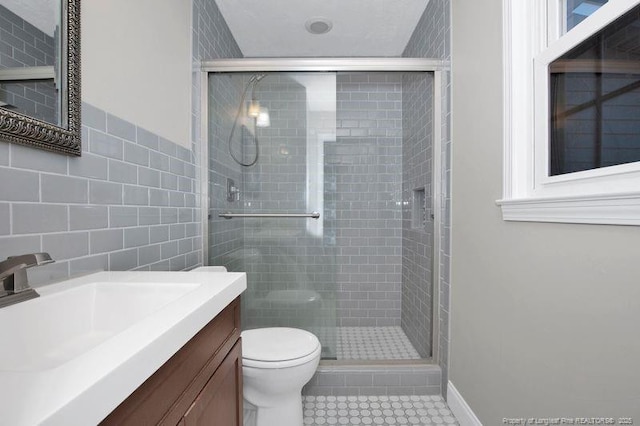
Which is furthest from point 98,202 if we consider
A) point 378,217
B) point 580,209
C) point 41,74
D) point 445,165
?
point 378,217

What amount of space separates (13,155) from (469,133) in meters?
1.70

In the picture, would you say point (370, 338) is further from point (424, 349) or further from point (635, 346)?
point (635, 346)

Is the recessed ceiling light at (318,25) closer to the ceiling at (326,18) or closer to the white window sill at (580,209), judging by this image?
the ceiling at (326,18)

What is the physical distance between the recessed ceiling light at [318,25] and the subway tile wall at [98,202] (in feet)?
4.49

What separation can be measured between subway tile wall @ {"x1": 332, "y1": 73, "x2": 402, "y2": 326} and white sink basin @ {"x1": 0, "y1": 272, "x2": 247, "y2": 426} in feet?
5.96

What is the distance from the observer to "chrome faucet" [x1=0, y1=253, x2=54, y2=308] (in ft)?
2.12

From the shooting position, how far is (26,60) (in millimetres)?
814

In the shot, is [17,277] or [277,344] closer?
[17,277]

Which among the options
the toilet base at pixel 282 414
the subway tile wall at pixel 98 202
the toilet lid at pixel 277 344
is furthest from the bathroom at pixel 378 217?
the toilet lid at pixel 277 344

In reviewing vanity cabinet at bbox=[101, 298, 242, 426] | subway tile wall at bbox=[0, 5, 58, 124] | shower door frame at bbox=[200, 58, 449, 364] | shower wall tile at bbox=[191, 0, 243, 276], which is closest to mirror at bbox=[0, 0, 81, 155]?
subway tile wall at bbox=[0, 5, 58, 124]

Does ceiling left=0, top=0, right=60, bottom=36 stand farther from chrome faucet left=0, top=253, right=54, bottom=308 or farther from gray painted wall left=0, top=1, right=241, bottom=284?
chrome faucet left=0, top=253, right=54, bottom=308

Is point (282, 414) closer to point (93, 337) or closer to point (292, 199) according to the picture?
point (93, 337)

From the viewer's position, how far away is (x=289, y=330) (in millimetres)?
1639

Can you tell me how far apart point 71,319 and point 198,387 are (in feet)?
1.25
